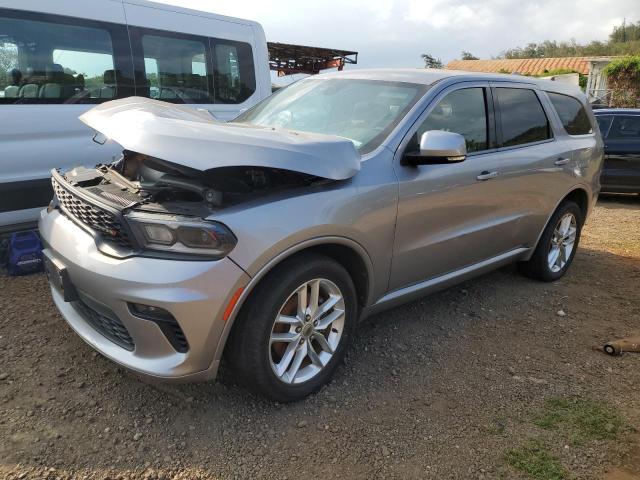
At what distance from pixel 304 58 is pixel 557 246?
1026cm

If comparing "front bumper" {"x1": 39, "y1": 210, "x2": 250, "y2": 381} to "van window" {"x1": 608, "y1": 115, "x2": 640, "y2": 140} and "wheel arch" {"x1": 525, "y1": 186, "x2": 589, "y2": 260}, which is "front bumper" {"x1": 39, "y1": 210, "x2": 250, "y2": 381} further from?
"van window" {"x1": 608, "y1": 115, "x2": 640, "y2": 140}

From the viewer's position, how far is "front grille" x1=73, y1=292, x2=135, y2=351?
2.42 m

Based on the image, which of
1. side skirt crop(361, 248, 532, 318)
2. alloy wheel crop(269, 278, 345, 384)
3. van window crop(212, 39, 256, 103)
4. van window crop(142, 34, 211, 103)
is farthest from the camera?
van window crop(212, 39, 256, 103)

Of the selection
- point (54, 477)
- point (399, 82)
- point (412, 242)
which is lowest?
point (54, 477)

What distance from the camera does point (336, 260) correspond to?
9.39 ft

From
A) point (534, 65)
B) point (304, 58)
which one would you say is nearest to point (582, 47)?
point (534, 65)

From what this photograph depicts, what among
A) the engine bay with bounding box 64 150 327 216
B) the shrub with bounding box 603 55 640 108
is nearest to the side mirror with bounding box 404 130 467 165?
the engine bay with bounding box 64 150 327 216

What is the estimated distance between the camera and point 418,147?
10.1 ft

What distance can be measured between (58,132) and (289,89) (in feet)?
7.03

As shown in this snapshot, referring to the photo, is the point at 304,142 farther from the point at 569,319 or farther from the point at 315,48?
the point at 315,48

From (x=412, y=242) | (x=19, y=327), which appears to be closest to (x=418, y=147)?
(x=412, y=242)

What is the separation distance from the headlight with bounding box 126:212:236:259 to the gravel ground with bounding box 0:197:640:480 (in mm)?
898

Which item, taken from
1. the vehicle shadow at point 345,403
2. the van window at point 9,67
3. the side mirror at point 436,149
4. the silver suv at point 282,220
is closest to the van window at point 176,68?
the van window at point 9,67

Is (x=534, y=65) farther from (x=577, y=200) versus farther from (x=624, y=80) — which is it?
(x=577, y=200)
